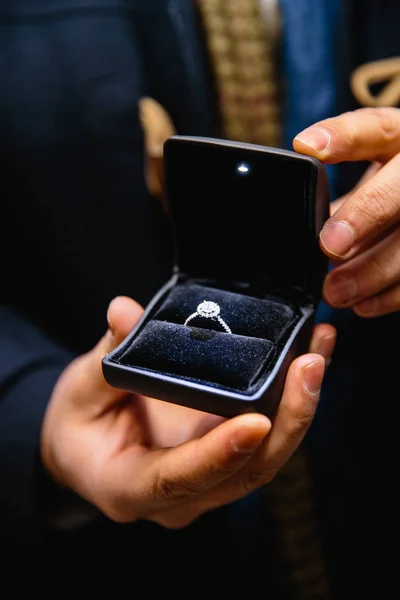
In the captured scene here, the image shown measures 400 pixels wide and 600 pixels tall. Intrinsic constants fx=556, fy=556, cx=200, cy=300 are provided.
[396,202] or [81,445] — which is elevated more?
[396,202]

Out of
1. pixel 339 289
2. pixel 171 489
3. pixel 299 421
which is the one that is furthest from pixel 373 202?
pixel 171 489

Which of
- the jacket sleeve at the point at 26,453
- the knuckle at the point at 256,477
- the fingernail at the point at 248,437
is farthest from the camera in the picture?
the jacket sleeve at the point at 26,453

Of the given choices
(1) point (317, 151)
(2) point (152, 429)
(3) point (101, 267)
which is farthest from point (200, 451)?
(3) point (101, 267)

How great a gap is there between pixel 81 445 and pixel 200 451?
0.19m

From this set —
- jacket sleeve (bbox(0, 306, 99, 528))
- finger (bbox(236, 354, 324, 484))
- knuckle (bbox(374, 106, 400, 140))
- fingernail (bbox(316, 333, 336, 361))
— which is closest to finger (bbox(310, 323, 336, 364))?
fingernail (bbox(316, 333, 336, 361))

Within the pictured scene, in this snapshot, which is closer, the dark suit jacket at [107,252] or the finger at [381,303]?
the finger at [381,303]

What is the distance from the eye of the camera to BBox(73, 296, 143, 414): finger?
0.56 metres

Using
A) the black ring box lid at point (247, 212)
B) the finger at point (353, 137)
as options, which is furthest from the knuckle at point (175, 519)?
the finger at point (353, 137)

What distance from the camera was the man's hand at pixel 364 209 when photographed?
526 mm

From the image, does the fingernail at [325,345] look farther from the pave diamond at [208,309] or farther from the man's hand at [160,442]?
the pave diamond at [208,309]

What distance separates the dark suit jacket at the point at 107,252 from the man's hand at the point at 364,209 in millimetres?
250

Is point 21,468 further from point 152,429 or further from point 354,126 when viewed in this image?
point 354,126

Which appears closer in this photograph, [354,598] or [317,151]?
[317,151]

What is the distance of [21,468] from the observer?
70 centimetres
